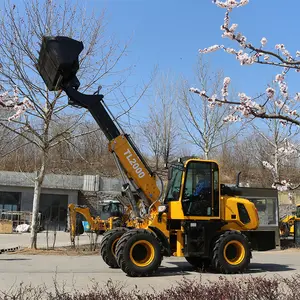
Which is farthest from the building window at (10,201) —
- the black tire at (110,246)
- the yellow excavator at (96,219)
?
the black tire at (110,246)

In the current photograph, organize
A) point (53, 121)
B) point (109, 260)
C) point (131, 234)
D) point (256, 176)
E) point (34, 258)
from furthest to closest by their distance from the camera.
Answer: point (256, 176) → point (53, 121) → point (34, 258) → point (109, 260) → point (131, 234)

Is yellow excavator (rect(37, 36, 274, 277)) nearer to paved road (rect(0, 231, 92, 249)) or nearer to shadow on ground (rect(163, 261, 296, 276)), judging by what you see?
shadow on ground (rect(163, 261, 296, 276))

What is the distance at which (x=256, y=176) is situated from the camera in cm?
4872

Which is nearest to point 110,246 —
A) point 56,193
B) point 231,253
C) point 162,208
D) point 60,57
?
point 162,208

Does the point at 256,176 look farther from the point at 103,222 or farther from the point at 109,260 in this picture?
the point at 109,260

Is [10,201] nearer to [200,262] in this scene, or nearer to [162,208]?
[200,262]

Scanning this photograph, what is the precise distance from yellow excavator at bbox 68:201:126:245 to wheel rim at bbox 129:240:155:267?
8.28 meters

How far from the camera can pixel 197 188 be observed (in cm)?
1071

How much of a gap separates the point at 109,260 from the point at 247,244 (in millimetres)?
3695

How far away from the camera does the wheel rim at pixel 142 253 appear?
9.77 metres

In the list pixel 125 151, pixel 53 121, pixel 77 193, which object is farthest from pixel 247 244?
pixel 77 193

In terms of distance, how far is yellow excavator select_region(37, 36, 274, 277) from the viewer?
10164 mm

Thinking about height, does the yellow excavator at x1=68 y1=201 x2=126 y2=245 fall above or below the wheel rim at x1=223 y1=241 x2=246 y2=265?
above

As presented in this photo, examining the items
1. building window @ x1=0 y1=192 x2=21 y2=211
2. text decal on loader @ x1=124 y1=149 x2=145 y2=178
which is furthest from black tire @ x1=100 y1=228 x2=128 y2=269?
building window @ x1=0 y1=192 x2=21 y2=211
